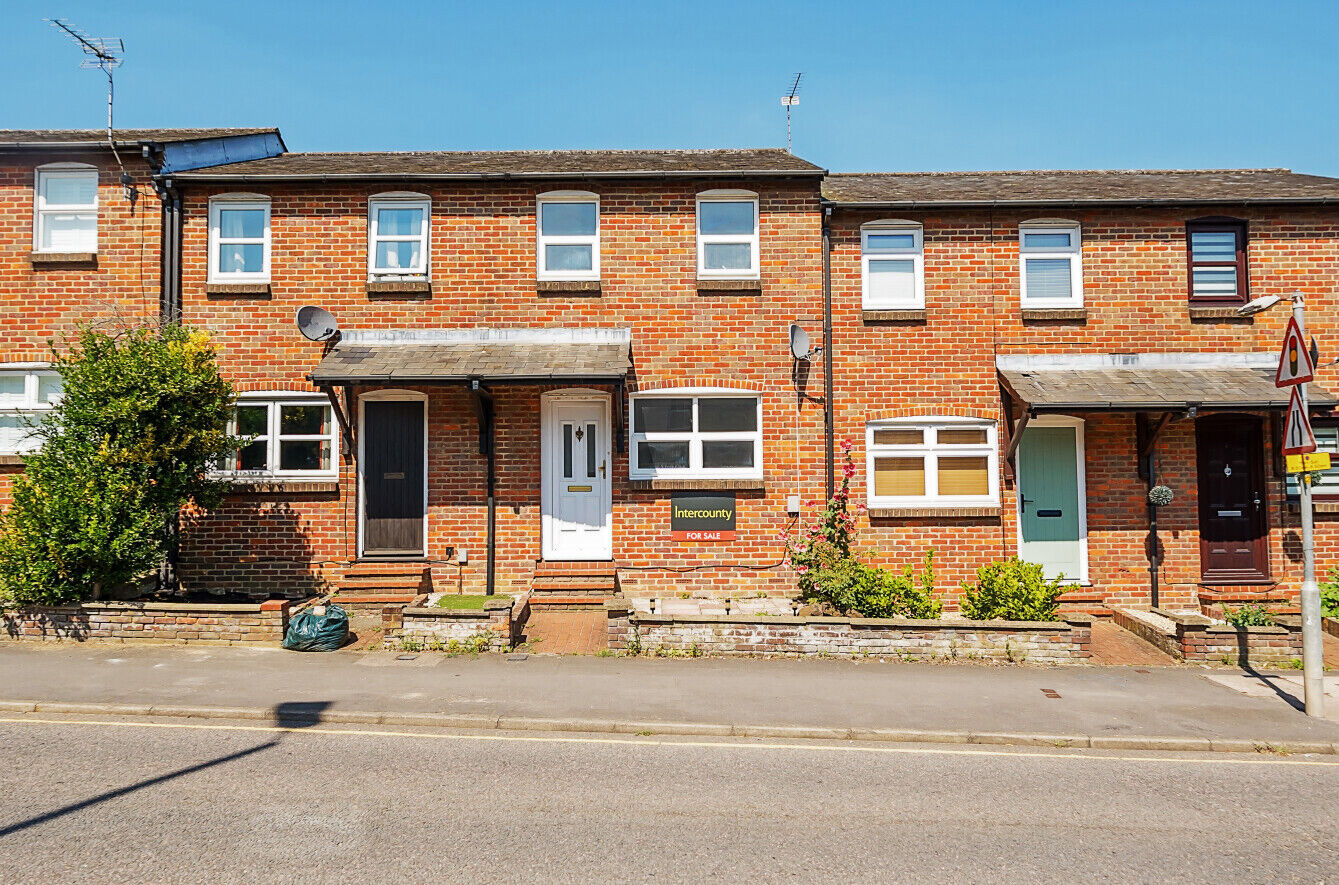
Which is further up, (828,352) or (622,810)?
(828,352)

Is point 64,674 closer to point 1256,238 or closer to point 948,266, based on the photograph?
point 948,266

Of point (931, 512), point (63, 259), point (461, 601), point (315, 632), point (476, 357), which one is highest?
point (63, 259)

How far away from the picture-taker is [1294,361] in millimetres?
7824

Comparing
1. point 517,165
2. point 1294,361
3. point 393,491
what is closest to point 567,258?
point 517,165

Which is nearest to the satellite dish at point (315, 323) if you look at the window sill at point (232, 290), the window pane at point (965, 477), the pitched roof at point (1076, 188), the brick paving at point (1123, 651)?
the window sill at point (232, 290)

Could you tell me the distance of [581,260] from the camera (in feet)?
40.1

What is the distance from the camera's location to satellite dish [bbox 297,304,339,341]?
11.3m

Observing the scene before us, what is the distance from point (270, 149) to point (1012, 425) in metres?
14.1

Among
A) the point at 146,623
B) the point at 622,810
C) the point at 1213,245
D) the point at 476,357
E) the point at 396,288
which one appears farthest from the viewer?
the point at 1213,245

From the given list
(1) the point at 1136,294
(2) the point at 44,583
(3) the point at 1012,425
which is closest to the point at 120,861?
(2) the point at 44,583

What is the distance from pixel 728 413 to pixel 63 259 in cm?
1002

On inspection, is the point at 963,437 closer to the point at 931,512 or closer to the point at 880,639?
the point at 931,512

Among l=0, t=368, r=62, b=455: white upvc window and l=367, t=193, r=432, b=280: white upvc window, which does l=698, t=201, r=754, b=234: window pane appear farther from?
l=0, t=368, r=62, b=455: white upvc window

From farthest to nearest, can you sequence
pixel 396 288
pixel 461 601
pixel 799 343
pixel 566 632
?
1. pixel 396 288
2. pixel 799 343
3. pixel 461 601
4. pixel 566 632
